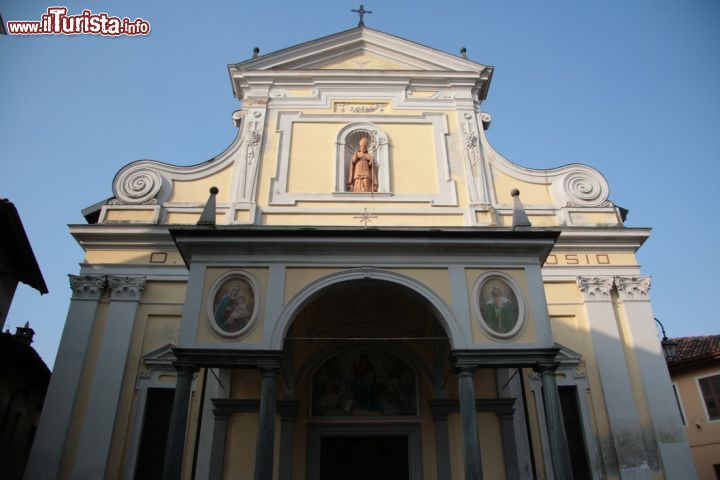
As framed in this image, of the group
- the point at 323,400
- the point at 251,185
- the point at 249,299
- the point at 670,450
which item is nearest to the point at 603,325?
the point at 670,450

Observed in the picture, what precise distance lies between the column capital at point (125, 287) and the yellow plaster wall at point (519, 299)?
6.47 metres

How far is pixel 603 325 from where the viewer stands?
36.4 feet

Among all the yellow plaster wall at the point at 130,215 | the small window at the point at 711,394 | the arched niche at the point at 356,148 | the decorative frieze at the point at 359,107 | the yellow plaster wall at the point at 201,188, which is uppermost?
the decorative frieze at the point at 359,107

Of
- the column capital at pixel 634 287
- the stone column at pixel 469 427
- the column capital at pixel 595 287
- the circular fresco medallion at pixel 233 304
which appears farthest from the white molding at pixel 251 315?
the column capital at pixel 634 287

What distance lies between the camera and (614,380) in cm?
1065

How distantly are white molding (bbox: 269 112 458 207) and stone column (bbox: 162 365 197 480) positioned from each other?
15.0 feet

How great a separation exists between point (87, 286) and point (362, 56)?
8300mm

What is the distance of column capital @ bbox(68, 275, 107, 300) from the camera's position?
10.9 m

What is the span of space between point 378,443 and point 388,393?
3.21 feet

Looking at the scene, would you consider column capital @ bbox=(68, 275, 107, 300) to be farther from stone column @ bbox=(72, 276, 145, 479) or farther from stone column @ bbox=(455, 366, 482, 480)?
stone column @ bbox=(455, 366, 482, 480)

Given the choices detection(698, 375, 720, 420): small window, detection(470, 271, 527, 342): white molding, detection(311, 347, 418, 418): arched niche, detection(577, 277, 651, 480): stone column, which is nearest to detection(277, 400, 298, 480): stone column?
Result: detection(311, 347, 418, 418): arched niche

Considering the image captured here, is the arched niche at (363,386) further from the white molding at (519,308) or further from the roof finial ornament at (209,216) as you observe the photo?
the roof finial ornament at (209,216)

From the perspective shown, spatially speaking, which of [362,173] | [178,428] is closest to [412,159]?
[362,173]

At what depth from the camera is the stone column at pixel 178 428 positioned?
757 centimetres
